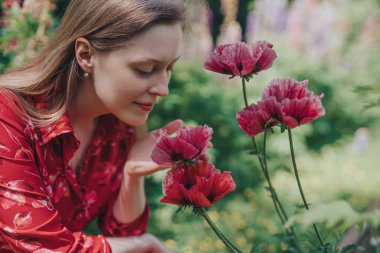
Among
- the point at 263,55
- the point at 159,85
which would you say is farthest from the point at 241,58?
the point at 159,85

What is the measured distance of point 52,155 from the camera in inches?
55.1

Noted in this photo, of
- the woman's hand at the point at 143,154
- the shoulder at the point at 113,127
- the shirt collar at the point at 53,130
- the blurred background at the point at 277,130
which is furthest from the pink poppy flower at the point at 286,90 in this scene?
the shoulder at the point at 113,127

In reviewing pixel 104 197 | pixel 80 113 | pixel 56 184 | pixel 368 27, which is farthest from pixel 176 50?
pixel 368 27

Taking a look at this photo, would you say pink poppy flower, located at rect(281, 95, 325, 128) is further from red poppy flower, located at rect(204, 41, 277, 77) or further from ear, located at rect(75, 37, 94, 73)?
ear, located at rect(75, 37, 94, 73)

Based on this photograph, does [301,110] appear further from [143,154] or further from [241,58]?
[143,154]

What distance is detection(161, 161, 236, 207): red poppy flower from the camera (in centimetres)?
94

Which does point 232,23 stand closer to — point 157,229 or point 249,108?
point 157,229

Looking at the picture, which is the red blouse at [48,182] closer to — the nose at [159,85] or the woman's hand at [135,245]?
the woman's hand at [135,245]

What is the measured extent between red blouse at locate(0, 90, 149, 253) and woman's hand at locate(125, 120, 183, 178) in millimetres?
125

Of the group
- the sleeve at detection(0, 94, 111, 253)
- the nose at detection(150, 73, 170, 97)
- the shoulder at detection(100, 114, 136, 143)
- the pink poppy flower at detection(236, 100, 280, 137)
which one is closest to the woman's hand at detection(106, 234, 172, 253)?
the sleeve at detection(0, 94, 111, 253)

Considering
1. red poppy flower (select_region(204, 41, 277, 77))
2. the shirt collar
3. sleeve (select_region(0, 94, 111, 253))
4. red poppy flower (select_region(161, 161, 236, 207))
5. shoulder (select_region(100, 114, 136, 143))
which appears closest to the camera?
red poppy flower (select_region(161, 161, 236, 207))

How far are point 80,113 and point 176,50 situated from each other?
38cm

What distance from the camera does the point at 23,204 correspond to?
1.24 m

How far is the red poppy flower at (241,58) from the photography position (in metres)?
1.08
